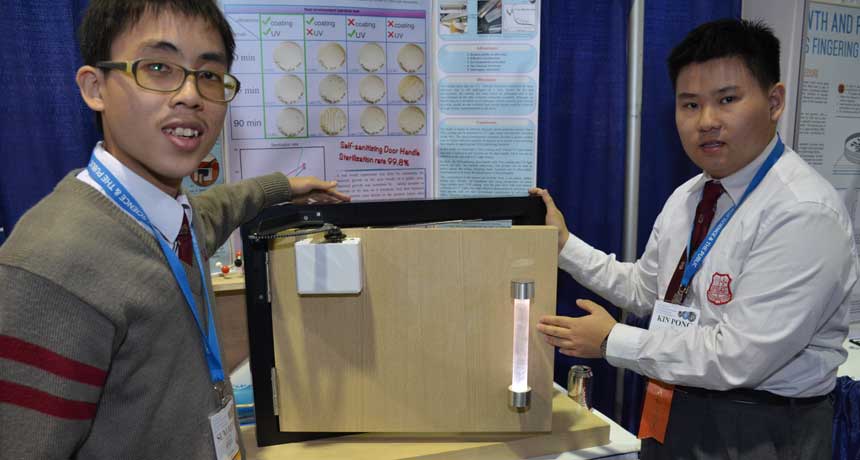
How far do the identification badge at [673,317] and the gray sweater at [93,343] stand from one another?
929 millimetres

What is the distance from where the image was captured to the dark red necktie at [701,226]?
1.22 m

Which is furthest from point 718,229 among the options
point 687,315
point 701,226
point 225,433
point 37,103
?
point 37,103

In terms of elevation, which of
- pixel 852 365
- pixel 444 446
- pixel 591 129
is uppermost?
pixel 591 129

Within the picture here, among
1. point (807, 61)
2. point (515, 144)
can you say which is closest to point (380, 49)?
point (515, 144)

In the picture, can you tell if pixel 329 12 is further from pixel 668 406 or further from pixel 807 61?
pixel 807 61

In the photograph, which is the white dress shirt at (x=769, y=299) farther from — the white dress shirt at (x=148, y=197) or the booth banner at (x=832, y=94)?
the booth banner at (x=832, y=94)

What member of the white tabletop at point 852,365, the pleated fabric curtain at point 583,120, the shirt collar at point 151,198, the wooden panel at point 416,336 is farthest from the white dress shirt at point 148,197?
the white tabletop at point 852,365

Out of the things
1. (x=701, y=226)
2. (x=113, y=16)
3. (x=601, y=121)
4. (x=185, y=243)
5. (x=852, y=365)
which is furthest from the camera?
(x=852, y=365)

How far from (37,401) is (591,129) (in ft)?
5.38

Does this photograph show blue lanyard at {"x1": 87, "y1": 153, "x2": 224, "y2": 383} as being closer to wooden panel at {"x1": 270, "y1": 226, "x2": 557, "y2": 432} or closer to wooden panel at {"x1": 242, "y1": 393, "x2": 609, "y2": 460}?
wooden panel at {"x1": 270, "y1": 226, "x2": 557, "y2": 432}

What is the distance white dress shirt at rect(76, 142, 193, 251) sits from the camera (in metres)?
0.75

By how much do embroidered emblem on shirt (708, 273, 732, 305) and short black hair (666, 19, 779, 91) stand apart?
0.41 meters

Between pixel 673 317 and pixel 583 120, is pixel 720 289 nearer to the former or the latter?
pixel 673 317

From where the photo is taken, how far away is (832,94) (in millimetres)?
2070
